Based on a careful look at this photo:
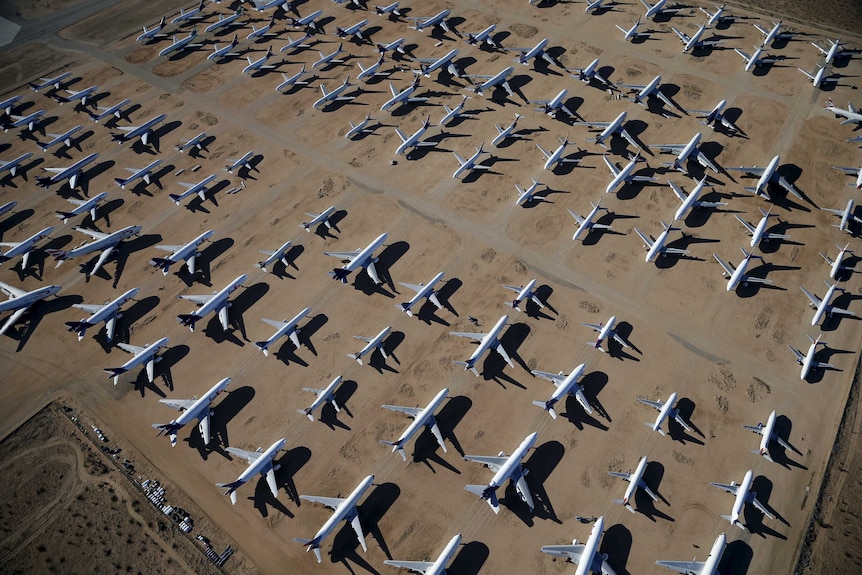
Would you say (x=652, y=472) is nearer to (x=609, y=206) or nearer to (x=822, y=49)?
(x=609, y=206)

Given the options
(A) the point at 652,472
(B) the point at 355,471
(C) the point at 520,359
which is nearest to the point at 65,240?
(B) the point at 355,471

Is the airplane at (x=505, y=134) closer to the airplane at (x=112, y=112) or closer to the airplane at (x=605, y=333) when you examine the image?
the airplane at (x=605, y=333)

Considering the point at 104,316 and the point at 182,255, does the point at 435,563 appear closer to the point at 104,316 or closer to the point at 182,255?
the point at 104,316

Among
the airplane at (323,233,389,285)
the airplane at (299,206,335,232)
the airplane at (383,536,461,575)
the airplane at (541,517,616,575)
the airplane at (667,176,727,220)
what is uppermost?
the airplane at (667,176,727,220)

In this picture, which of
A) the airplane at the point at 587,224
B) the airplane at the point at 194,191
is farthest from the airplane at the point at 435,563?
the airplane at the point at 194,191

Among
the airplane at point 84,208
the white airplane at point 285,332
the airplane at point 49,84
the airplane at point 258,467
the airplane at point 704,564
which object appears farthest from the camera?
the airplane at point 49,84

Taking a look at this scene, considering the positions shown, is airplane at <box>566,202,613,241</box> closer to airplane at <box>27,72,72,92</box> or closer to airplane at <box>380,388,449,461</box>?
airplane at <box>380,388,449,461</box>

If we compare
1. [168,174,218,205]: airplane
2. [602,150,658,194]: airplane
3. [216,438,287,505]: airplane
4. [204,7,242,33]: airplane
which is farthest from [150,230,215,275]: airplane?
[204,7,242,33]: airplane
